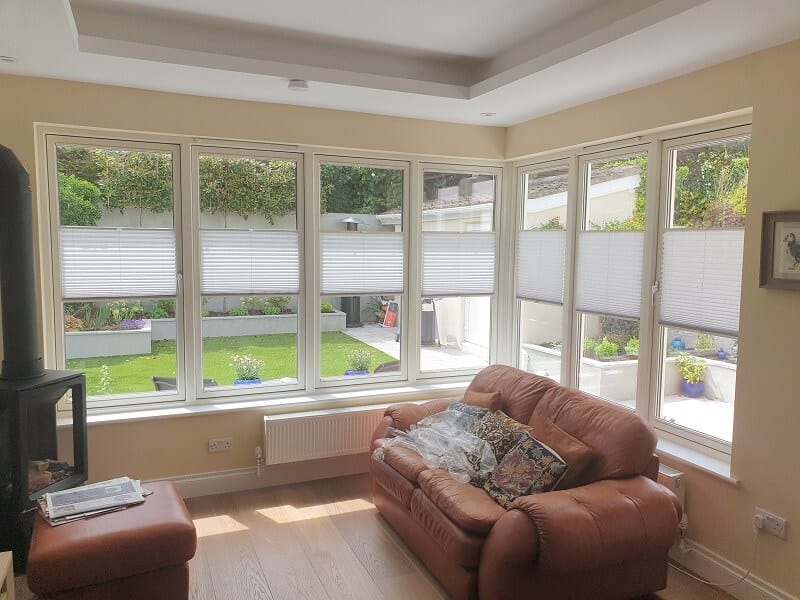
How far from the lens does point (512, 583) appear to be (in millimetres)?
2527

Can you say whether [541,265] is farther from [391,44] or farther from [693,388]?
[391,44]

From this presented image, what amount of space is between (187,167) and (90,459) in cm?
195

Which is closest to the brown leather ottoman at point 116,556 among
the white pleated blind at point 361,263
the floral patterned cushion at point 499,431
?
the floral patterned cushion at point 499,431

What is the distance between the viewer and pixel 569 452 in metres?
2.93

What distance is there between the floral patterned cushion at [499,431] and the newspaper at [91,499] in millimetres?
1816

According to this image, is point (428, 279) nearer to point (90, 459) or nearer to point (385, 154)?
point (385, 154)

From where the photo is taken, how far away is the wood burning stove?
283 centimetres

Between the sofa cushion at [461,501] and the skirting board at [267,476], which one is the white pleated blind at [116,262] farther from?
the sofa cushion at [461,501]

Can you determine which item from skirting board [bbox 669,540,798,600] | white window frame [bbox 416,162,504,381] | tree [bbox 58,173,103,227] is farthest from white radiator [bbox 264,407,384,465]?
skirting board [bbox 669,540,798,600]

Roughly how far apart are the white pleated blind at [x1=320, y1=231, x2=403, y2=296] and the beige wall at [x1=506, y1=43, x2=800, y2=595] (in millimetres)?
2206

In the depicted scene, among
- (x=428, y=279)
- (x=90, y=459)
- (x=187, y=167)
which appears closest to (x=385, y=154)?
(x=428, y=279)

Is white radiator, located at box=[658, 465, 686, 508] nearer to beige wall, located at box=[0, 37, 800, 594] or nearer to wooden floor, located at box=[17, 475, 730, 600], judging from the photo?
beige wall, located at box=[0, 37, 800, 594]

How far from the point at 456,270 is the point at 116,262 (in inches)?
97.6

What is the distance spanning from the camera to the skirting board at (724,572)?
2.76 metres
